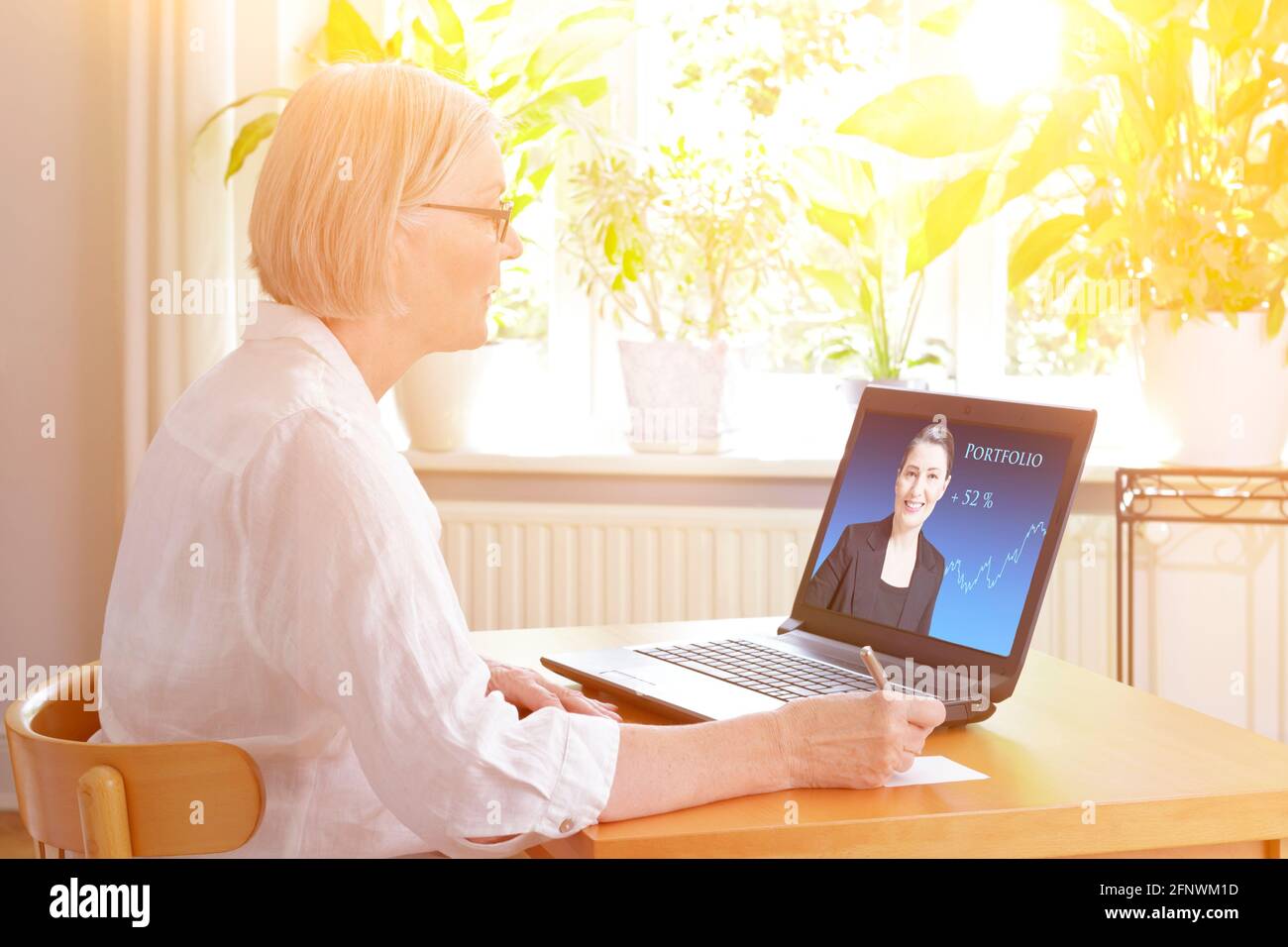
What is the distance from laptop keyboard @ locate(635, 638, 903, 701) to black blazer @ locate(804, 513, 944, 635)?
0.08 m

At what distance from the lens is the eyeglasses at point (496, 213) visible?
1.36 metres

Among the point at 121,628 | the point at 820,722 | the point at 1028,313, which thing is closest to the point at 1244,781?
the point at 820,722

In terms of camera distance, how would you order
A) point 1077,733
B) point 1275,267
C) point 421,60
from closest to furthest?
point 1077,733
point 1275,267
point 421,60

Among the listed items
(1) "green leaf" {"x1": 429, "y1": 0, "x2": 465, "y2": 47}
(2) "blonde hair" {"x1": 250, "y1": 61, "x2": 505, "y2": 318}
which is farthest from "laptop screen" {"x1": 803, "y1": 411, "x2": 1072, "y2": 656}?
(1) "green leaf" {"x1": 429, "y1": 0, "x2": 465, "y2": 47}

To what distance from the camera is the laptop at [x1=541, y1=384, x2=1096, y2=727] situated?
1428mm

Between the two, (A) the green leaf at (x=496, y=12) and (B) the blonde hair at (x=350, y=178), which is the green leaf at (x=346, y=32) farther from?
(B) the blonde hair at (x=350, y=178)

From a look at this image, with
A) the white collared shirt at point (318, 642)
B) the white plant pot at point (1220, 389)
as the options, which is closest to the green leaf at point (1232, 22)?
the white plant pot at point (1220, 389)

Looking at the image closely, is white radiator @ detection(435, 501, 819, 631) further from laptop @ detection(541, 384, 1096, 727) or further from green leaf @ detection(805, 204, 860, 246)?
laptop @ detection(541, 384, 1096, 727)

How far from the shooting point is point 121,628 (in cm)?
124

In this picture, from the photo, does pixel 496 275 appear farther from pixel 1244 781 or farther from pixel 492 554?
pixel 492 554

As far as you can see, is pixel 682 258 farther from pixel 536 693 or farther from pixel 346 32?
pixel 536 693

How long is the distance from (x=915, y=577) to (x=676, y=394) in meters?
1.57

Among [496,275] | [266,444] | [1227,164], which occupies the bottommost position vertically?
[266,444]
